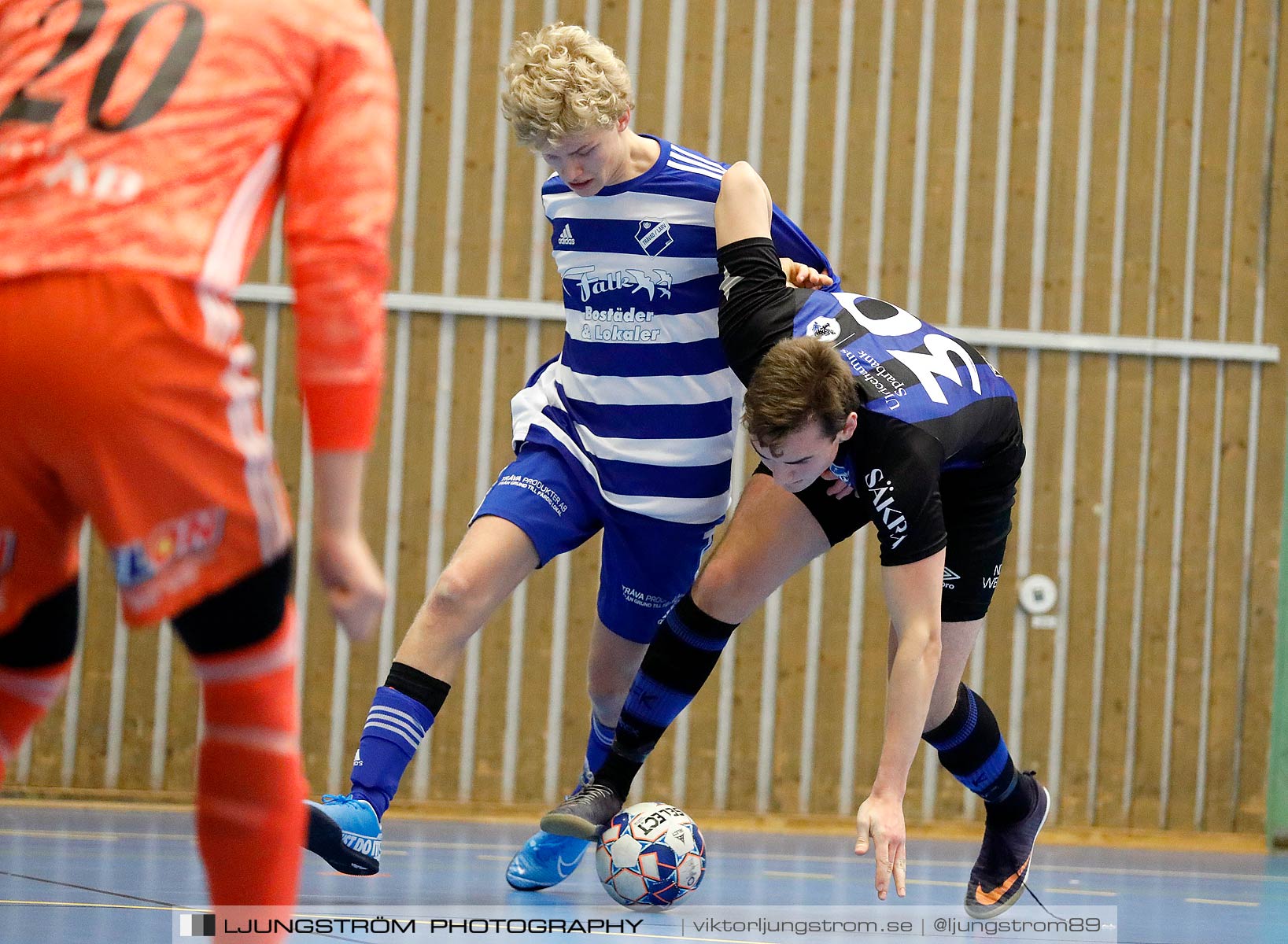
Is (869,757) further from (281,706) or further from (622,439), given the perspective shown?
(281,706)

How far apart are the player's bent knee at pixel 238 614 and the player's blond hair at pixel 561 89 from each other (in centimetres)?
174

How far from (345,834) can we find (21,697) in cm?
131

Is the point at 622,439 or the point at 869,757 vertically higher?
the point at 622,439

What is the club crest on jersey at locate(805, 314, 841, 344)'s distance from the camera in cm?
297

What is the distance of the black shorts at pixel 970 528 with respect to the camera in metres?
3.25

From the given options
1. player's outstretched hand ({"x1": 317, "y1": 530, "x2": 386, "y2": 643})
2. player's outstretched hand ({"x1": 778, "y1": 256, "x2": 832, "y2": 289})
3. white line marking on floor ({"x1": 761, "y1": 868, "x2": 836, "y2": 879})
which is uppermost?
player's outstretched hand ({"x1": 778, "y1": 256, "x2": 832, "y2": 289})

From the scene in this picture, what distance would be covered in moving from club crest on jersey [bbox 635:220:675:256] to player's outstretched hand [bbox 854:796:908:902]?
136 cm

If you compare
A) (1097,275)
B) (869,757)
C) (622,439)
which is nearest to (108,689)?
(869,757)

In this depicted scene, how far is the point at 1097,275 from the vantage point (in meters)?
6.62

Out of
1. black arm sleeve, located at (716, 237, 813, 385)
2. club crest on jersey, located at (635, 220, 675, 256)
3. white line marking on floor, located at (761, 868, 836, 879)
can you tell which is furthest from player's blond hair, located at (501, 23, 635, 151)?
white line marking on floor, located at (761, 868, 836, 879)

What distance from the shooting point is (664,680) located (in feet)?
11.0

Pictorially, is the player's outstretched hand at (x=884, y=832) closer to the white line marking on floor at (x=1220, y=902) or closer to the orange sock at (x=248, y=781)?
the orange sock at (x=248, y=781)

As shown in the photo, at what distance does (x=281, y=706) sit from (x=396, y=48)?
5233 mm

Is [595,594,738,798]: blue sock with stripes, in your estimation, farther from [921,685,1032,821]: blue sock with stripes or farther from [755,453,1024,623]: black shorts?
[921,685,1032,821]: blue sock with stripes
